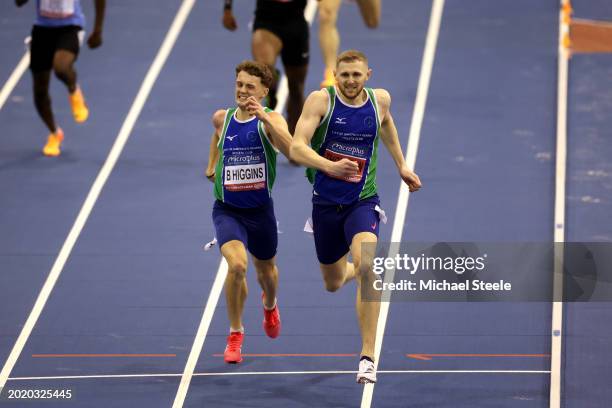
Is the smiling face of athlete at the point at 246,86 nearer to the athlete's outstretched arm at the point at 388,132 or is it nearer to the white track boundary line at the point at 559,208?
the athlete's outstretched arm at the point at 388,132

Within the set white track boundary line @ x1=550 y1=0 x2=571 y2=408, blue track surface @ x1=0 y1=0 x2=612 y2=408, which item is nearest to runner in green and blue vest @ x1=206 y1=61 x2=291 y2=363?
blue track surface @ x1=0 y1=0 x2=612 y2=408

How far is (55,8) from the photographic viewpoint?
15.0 m

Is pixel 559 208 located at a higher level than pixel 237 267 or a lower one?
higher

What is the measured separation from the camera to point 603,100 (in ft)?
A: 52.9

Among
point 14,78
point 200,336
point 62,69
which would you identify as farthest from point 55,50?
point 200,336

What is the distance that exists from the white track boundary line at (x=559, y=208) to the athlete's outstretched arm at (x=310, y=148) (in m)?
2.36

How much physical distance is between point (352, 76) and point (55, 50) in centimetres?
565

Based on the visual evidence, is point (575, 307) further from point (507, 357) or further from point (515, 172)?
point (515, 172)

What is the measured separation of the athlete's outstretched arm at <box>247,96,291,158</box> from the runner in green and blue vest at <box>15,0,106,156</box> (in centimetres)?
491

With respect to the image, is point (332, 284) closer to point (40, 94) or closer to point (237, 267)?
point (237, 267)

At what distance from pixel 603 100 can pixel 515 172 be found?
6.63 feet

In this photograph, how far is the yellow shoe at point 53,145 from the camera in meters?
15.4

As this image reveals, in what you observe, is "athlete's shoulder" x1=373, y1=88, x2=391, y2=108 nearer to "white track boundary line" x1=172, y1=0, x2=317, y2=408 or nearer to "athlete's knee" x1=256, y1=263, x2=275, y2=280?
"athlete's knee" x1=256, y1=263, x2=275, y2=280

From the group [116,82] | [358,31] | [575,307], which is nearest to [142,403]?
[575,307]
